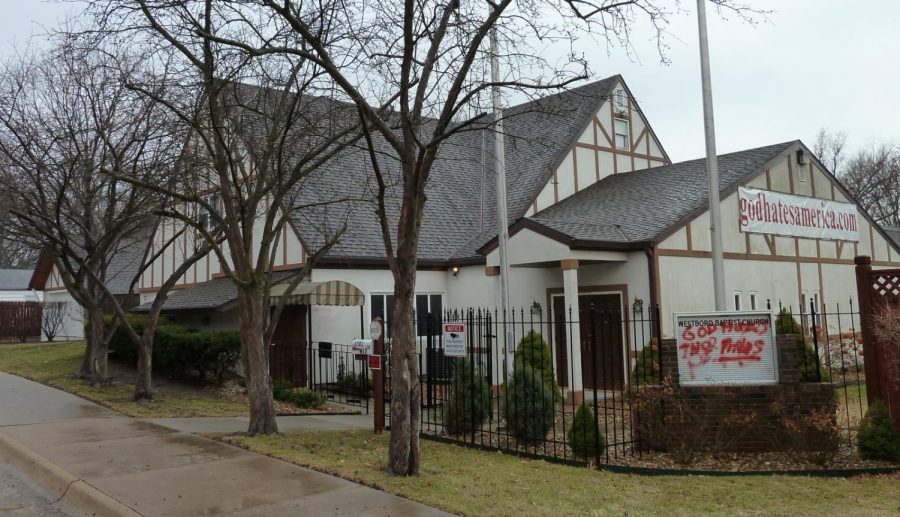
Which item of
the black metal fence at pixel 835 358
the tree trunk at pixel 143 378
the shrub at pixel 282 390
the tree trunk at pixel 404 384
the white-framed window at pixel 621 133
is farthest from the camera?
the white-framed window at pixel 621 133

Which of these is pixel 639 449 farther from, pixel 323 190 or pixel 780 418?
pixel 323 190

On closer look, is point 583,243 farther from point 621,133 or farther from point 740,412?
point 621,133

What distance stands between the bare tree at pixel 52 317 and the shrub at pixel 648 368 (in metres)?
30.4

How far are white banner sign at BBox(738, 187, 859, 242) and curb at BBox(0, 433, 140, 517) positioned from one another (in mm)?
15079

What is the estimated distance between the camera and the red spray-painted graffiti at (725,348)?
8852 mm

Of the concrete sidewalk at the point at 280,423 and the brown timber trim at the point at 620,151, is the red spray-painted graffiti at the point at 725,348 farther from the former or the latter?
the brown timber trim at the point at 620,151

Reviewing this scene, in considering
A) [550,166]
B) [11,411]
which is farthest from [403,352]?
[550,166]

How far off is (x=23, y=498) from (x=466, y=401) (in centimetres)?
552

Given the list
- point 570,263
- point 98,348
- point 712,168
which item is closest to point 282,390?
point 98,348

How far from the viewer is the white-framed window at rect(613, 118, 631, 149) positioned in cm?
2209

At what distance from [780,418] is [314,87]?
788cm

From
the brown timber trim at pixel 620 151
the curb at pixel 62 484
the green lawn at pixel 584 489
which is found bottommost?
the green lawn at pixel 584 489

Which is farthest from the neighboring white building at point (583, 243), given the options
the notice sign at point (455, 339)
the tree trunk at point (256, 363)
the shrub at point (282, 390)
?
the tree trunk at point (256, 363)

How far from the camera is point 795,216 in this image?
18.7m
